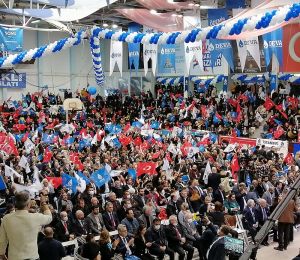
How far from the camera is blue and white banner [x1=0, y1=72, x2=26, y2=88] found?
32.3m

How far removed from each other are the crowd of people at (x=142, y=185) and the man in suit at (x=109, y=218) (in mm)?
20

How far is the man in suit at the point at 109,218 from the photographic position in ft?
31.8

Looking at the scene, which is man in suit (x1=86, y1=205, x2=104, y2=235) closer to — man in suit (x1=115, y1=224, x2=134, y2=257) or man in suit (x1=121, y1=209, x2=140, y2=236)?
man in suit (x1=121, y1=209, x2=140, y2=236)

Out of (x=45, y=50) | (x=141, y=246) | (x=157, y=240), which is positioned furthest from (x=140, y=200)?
(x=45, y=50)

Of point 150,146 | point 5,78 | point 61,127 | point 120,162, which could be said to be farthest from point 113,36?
point 5,78

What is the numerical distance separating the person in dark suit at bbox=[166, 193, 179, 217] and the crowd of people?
0.9 inches

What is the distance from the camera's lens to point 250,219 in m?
10.8

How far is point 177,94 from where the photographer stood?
3259 cm

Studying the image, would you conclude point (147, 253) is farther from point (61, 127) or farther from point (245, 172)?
point (61, 127)

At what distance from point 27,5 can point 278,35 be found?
1366cm

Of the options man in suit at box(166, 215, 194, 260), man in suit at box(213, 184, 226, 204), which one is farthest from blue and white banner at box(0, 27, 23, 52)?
man in suit at box(166, 215, 194, 260)

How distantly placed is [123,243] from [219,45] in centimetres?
1179

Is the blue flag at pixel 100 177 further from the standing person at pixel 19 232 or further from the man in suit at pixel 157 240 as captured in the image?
the standing person at pixel 19 232

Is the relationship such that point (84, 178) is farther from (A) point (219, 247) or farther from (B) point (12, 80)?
(B) point (12, 80)
